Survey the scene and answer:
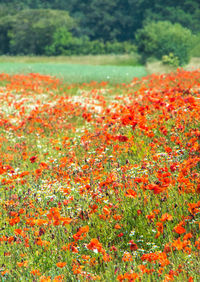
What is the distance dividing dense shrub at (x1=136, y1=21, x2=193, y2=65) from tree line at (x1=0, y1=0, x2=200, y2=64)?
12.2m

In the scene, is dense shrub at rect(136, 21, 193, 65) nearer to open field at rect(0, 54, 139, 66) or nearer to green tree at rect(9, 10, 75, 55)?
open field at rect(0, 54, 139, 66)

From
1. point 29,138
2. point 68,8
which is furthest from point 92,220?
point 68,8

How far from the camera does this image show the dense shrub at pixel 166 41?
33.3 m

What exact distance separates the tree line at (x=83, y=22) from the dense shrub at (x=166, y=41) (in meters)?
12.2

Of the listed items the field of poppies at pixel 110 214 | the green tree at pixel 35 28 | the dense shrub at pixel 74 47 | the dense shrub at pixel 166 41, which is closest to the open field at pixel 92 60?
the dense shrub at pixel 166 41

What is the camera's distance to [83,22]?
61.5 meters

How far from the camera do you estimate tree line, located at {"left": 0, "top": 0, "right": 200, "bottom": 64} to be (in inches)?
2015

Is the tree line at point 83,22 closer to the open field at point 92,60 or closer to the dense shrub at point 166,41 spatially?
the open field at point 92,60

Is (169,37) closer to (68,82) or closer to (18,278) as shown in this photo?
(68,82)

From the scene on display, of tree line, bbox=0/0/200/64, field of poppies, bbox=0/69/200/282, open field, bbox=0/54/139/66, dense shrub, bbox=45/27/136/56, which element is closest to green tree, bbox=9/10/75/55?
tree line, bbox=0/0/200/64

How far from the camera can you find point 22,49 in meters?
54.4

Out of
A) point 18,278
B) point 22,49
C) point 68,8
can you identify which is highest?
point 18,278

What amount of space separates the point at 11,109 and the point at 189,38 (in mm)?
26478

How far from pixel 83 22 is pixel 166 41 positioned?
1196 inches
